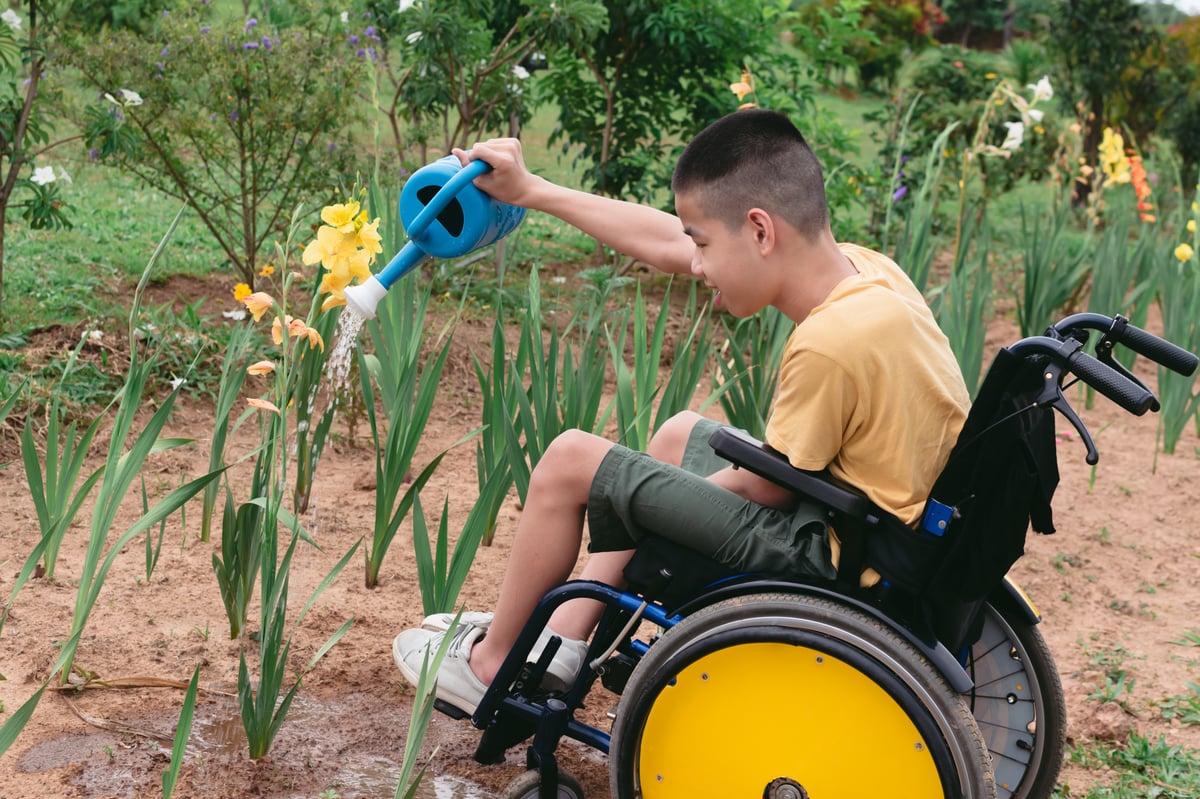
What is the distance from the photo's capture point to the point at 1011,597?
67.9 inches

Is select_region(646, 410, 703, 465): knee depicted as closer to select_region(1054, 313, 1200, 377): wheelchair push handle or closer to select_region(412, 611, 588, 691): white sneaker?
select_region(412, 611, 588, 691): white sneaker

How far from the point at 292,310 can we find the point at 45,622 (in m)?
1.69

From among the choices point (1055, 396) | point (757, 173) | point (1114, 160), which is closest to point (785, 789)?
point (1055, 396)

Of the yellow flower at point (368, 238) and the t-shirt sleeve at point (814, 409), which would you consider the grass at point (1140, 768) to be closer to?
the t-shirt sleeve at point (814, 409)

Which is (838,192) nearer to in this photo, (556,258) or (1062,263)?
(1062,263)

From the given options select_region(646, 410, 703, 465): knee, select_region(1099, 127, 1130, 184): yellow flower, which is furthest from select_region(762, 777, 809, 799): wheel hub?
select_region(1099, 127, 1130, 184): yellow flower

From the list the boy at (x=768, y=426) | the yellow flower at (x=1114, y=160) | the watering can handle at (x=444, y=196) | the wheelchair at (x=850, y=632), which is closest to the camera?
the wheelchair at (x=850, y=632)

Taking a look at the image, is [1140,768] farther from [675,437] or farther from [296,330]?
[296,330]

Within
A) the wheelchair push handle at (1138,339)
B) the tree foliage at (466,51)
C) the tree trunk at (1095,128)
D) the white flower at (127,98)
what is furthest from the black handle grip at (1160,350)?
the tree trunk at (1095,128)

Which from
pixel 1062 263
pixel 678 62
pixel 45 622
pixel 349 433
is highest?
pixel 678 62

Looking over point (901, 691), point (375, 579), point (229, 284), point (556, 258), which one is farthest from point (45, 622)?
point (556, 258)

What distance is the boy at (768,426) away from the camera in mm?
1542

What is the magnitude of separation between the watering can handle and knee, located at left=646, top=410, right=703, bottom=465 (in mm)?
548

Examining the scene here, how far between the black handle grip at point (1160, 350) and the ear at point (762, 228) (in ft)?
1.59
